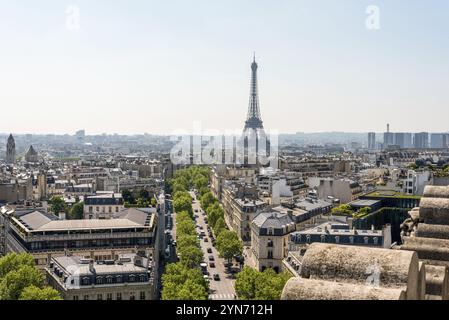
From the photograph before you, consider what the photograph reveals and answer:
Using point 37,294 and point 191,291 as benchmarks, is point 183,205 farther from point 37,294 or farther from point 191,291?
point 37,294

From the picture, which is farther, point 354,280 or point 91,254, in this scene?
point 91,254

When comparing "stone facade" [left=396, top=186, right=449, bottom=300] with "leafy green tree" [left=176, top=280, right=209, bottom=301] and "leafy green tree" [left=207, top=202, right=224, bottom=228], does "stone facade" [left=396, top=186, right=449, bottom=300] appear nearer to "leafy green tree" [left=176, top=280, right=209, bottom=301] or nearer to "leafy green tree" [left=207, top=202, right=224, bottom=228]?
"leafy green tree" [left=176, top=280, right=209, bottom=301]

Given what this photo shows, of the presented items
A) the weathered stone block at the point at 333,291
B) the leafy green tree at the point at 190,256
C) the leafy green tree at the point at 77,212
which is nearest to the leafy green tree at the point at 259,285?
the leafy green tree at the point at 190,256

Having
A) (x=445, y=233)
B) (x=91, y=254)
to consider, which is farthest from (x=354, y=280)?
(x=91, y=254)

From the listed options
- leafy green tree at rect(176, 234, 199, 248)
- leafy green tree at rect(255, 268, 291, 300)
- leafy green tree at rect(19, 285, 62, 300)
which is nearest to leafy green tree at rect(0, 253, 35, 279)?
leafy green tree at rect(19, 285, 62, 300)

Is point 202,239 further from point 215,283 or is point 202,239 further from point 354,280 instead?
point 354,280

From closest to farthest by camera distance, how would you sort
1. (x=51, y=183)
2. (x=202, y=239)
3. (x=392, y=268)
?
(x=392, y=268) < (x=202, y=239) < (x=51, y=183)
